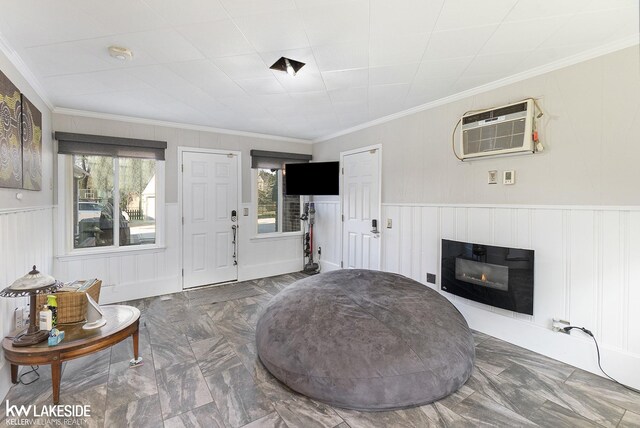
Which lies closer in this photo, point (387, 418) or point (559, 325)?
point (387, 418)

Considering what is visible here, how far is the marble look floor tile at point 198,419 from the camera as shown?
1.70 m

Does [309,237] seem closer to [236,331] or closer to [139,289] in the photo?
[236,331]

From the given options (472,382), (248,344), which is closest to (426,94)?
(472,382)

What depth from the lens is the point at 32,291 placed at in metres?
1.77

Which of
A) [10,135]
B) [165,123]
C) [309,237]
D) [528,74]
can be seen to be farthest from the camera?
[309,237]

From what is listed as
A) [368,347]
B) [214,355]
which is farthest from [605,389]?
[214,355]

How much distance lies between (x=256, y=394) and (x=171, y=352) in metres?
1.05

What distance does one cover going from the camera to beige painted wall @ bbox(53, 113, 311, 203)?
357cm

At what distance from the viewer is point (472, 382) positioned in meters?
2.09

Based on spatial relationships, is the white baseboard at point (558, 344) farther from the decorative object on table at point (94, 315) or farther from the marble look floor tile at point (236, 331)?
the decorative object on table at point (94, 315)

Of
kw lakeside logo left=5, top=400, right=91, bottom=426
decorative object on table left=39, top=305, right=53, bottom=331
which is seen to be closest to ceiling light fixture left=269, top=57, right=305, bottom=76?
decorative object on table left=39, top=305, right=53, bottom=331

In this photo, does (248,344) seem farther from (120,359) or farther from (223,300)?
(223,300)

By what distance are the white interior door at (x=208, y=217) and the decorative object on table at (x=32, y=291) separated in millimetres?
2328

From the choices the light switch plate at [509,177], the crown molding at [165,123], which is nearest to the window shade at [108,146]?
the crown molding at [165,123]
